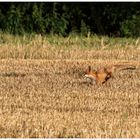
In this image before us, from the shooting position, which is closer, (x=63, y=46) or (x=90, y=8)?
(x=63, y=46)

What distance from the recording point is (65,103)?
29.8 feet

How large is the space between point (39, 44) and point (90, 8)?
8.29 metres

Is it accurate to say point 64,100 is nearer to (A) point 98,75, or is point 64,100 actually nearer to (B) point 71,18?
(A) point 98,75

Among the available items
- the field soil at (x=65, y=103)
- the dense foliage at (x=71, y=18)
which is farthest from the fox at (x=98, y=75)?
the dense foliage at (x=71, y=18)

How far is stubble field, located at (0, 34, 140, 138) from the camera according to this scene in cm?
736

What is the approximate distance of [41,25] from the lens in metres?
23.4

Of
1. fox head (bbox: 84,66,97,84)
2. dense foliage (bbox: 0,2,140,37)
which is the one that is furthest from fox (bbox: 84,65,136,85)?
dense foliage (bbox: 0,2,140,37)

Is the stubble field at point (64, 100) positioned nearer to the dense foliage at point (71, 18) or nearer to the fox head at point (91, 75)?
the fox head at point (91, 75)

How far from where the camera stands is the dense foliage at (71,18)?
23.3 meters

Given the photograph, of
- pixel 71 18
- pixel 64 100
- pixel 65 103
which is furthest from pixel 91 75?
pixel 71 18

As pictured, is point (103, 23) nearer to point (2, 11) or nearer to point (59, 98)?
point (2, 11)

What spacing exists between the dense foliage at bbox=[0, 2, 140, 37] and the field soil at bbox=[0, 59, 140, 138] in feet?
31.9

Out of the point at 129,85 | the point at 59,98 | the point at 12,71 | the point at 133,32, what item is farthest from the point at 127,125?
A: the point at 133,32

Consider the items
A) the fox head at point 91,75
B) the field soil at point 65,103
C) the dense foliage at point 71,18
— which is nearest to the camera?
the field soil at point 65,103
